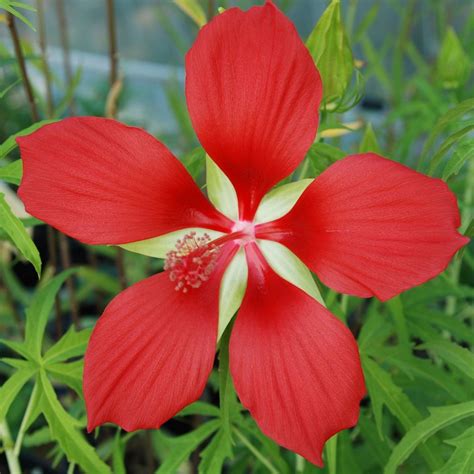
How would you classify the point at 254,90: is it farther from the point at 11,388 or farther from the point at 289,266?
the point at 11,388

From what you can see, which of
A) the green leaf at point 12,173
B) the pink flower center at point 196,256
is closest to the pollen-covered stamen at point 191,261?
the pink flower center at point 196,256

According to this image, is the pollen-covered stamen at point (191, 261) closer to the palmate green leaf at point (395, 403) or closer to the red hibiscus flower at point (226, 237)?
the red hibiscus flower at point (226, 237)

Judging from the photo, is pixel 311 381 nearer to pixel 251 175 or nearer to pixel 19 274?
pixel 251 175

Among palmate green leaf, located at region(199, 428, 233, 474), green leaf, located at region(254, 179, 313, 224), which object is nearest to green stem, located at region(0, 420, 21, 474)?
palmate green leaf, located at region(199, 428, 233, 474)

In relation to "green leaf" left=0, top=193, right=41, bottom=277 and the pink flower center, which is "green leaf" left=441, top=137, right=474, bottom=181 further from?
"green leaf" left=0, top=193, right=41, bottom=277

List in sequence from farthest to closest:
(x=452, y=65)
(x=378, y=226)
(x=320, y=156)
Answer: (x=452, y=65) → (x=320, y=156) → (x=378, y=226)

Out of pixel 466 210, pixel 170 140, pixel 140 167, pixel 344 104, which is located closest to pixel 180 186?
pixel 140 167

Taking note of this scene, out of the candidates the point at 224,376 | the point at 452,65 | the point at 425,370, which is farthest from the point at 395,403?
the point at 452,65
